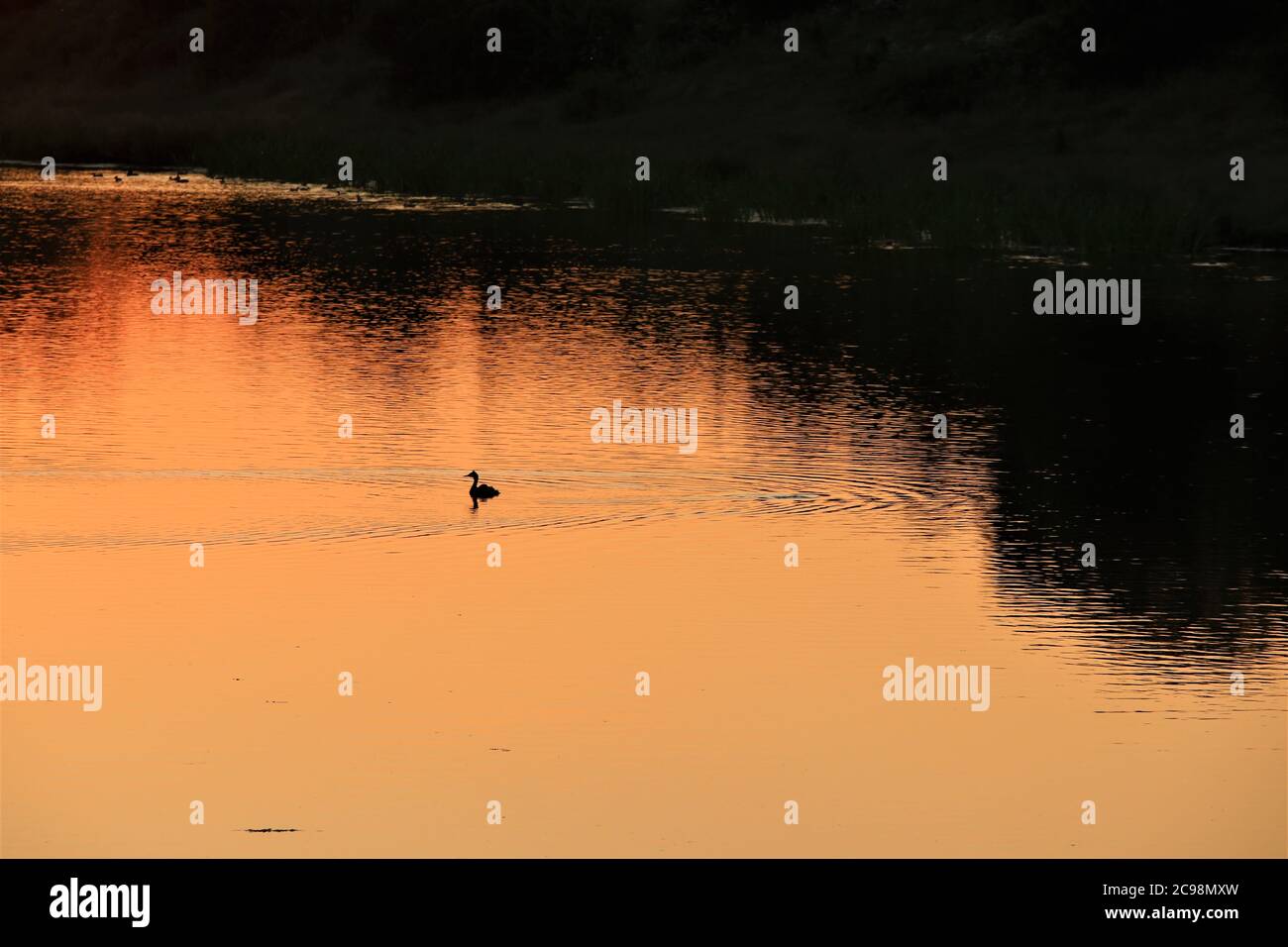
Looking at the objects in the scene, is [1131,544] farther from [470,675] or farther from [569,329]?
[569,329]

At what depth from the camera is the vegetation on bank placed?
2280 inches

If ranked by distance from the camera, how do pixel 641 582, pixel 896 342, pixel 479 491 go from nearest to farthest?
pixel 641 582 < pixel 479 491 < pixel 896 342

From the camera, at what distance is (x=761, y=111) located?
258 ft

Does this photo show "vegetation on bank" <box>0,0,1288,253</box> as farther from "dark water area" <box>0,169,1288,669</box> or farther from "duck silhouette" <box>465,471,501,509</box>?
"duck silhouette" <box>465,471,501,509</box>

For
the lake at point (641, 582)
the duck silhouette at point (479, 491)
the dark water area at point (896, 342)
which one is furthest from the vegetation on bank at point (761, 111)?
the duck silhouette at point (479, 491)

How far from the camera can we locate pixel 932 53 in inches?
3204

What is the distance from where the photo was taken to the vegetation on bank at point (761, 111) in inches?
2280

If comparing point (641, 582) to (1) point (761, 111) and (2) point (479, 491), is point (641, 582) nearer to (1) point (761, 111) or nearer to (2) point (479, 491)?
(2) point (479, 491)

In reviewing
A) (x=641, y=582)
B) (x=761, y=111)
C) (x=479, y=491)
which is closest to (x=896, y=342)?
(x=479, y=491)

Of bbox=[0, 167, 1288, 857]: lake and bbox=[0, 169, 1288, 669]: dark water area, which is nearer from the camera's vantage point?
bbox=[0, 167, 1288, 857]: lake

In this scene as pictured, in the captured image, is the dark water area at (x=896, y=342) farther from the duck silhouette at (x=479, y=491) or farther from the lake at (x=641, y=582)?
the duck silhouette at (x=479, y=491)

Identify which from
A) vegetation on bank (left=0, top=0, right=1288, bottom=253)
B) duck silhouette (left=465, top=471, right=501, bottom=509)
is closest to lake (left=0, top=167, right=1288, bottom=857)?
duck silhouette (left=465, top=471, right=501, bottom=509)

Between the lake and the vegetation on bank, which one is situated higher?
the vegetation on bank

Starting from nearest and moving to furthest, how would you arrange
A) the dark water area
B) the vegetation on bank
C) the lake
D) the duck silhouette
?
the lake < the dark water area < the duck silhouette < the vegetation on bank
